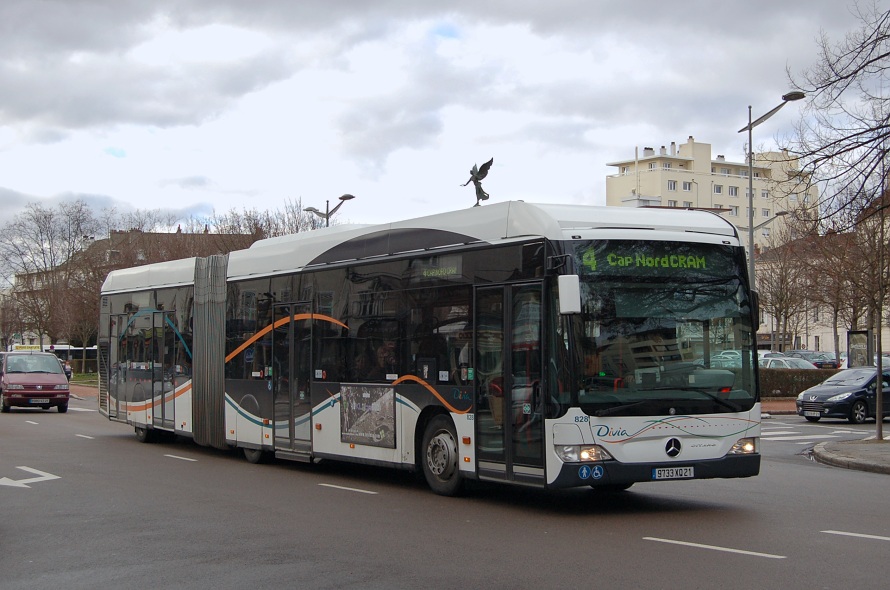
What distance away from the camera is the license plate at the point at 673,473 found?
35.8 feet

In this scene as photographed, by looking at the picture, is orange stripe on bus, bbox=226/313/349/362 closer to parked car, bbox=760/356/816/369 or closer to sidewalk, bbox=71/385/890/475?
sidewalk, bbox=71/385/890/475

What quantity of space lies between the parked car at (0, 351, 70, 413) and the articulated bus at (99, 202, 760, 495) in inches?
800

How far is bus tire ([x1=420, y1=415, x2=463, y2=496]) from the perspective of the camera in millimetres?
12359

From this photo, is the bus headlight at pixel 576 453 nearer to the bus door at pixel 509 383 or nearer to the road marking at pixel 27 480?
the bus door at pixel 509 383

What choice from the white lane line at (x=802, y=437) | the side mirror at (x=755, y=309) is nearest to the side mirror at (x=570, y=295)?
the side mirror at (x=755, y=309)

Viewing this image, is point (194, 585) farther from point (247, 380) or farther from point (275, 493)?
point (247, 380)

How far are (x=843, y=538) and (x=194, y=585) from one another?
226 inches

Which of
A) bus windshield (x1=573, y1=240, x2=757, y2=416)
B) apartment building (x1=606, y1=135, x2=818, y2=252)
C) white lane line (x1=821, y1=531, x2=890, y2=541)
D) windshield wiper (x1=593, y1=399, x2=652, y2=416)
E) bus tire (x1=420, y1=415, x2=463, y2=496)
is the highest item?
apartment building (x1=606, y1=135, x2=818, y2=252)

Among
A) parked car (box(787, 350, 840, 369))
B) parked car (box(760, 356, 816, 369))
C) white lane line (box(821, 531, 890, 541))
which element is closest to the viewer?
white lane line (box(821, 531, 890, 541))

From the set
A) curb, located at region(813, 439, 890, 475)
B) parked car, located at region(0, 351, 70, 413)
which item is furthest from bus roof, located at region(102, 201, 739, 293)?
parked car, located at region(0, 351, 70, 413)

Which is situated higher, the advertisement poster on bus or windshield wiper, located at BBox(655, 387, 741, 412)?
windshield wiper, located at BBox(655, 387, 741, 412)

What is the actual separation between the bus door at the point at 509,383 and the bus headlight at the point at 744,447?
86.0 inches

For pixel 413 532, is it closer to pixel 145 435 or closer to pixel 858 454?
pixel 858 454

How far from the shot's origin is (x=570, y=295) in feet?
34.3
